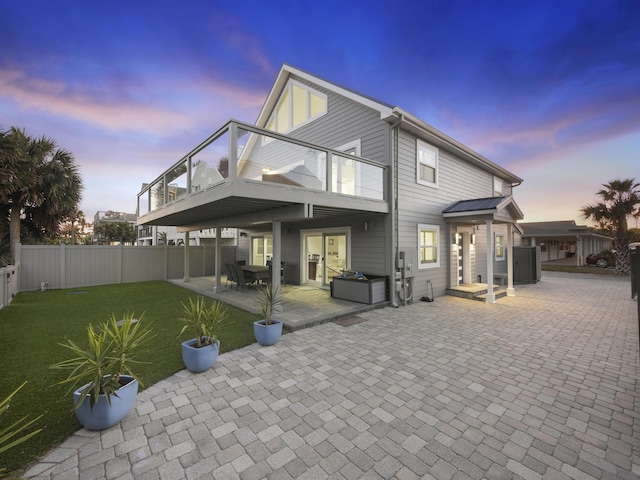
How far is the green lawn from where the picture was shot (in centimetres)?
264

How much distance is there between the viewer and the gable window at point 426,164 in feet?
29.4

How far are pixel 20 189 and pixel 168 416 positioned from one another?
1203 cm

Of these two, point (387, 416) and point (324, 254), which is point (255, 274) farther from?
point (387, 416)

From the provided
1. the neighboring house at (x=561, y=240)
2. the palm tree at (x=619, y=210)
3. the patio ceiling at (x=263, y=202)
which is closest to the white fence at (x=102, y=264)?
the patio ceiling at (x=263, y=202)

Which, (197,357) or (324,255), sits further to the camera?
(324,255)

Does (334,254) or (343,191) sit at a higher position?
(343,191)

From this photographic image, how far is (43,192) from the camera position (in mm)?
10844

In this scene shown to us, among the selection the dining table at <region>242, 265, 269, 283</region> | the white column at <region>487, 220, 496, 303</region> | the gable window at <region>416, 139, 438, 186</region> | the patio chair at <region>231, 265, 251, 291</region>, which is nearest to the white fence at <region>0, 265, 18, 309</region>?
the patio chair at <region>231, 265, 251, 291</region>

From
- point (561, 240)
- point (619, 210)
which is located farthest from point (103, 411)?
point (561, 240)

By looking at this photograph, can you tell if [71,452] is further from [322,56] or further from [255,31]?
[322,56]

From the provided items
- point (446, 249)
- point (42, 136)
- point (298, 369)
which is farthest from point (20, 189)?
point (446, 249)

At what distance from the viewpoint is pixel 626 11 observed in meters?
8.06

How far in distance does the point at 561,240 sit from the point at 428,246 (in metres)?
32.4

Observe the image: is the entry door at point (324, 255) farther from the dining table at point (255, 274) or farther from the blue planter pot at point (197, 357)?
the blue planter pot at point (197, 357)
